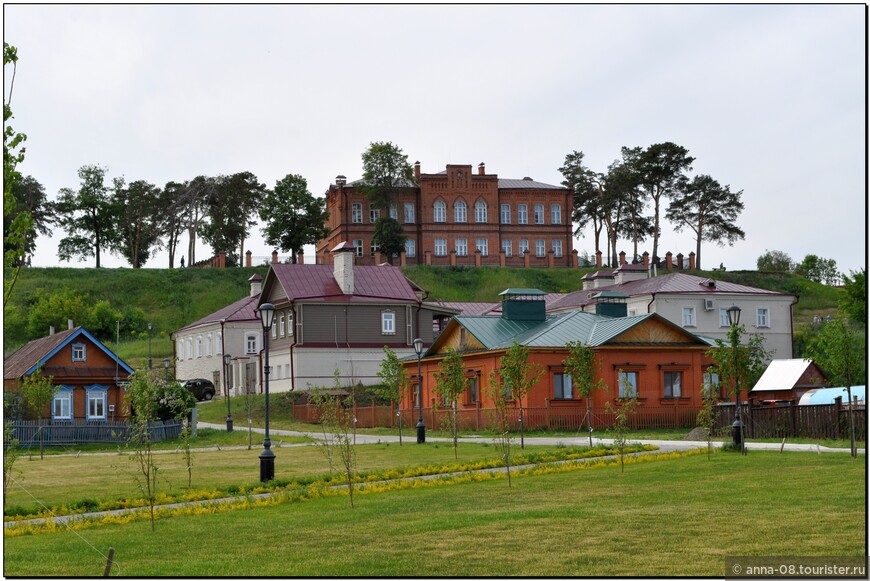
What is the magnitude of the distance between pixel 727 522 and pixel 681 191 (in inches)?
3479

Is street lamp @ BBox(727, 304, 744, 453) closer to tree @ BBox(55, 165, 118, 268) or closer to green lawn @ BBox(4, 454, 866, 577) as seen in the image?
green lawn @ BBox(4, 454, 866, 577)

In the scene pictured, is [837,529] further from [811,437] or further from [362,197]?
[362,197]

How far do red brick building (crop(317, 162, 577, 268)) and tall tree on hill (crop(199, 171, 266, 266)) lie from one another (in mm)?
8289

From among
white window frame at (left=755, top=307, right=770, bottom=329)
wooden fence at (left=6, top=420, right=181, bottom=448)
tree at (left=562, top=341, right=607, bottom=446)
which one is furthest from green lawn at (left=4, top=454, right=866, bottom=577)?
white window frame at (left=755, top=307, right=770, bottom=329)

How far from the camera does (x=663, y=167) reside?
330ft

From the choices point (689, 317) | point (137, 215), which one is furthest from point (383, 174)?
point (689, 317)

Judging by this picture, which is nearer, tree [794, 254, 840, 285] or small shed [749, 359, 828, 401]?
small shed [749, 359, 828, 401]

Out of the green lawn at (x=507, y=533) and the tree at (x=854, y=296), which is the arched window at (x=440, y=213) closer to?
the tree at (x=854, y=296)

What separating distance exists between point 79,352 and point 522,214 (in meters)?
52.0

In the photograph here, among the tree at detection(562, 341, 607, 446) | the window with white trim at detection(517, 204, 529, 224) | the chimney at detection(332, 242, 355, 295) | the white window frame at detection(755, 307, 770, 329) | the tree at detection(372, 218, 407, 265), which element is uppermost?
the window with white trim at detection(517, 204, 529, 224)

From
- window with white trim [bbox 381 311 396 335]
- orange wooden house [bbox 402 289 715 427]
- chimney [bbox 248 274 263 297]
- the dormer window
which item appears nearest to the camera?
orange wooden house [bbox 402 289 715 427]

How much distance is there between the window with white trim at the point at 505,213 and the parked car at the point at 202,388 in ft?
116

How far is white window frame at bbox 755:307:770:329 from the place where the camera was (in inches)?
2739

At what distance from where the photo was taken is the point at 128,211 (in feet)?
341
